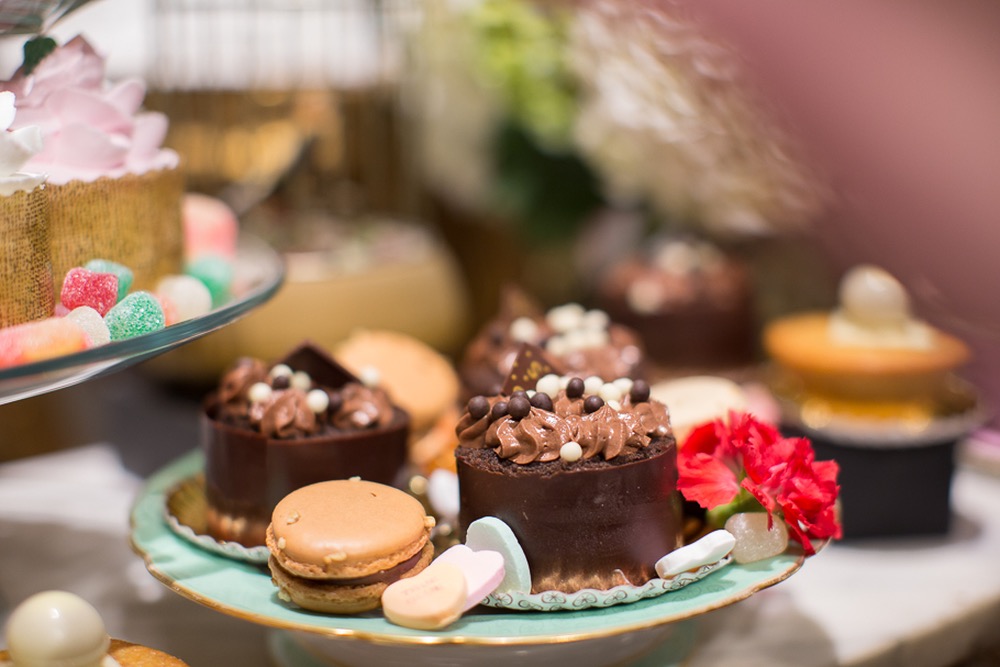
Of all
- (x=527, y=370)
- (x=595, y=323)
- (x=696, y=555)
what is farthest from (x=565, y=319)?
(x=696, y=555)

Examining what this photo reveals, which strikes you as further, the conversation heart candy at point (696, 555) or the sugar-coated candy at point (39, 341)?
the conversation heart candy at point (696, 555)

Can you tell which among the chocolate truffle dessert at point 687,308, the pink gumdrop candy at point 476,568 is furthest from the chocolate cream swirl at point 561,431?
the chocolate truffle dessert at point 687,308

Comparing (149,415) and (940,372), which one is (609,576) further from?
(149,415)

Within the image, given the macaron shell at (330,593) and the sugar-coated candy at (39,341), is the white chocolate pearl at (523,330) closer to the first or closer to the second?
the macaron shell at (330,593)

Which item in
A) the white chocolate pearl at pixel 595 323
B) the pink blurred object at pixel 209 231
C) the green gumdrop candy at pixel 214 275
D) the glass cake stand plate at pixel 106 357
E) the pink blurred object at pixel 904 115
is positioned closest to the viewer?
the glass cake stand plate at pixel 106 357

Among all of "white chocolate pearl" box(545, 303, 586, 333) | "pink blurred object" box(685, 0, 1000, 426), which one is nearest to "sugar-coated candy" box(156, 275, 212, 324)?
"white chocolate pearl" box(545, 303, 586, 333)

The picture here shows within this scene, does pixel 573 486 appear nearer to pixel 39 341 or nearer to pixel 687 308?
pixel 39 341

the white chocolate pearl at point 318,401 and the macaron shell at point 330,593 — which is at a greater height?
the white chocolate pearl at point 318,401
